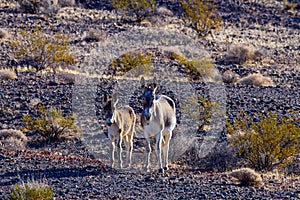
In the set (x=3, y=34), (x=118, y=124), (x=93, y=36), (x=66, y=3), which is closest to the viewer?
(x=118, y=124)

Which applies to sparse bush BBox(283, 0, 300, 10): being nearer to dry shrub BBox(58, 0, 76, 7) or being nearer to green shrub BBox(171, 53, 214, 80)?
dry shrub BBox(58, 0, 76, 7)

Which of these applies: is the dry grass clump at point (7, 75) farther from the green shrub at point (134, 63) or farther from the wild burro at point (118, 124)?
the wild burro at point (118, 124)

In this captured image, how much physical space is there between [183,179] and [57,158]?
10.8ft

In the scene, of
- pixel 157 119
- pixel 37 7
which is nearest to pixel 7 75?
pixel 157 119

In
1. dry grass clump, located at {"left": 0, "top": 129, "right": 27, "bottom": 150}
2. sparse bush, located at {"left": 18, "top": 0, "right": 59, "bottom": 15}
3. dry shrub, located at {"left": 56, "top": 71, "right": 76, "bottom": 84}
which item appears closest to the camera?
dry grass clump, located at {"left": 0, "top": 129, "right": 27, "bottom": 150}

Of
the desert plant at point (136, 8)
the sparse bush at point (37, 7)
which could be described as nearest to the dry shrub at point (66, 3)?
the sparse bush at point (37, 7)

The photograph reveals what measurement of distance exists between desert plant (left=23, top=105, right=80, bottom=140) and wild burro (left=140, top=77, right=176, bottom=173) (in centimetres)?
368

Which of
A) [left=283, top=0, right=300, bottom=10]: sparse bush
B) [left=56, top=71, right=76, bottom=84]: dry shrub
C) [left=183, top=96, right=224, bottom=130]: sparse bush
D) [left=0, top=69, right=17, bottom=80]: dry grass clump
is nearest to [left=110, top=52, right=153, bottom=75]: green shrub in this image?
[left=56, top=71, right=76, bottom=84]: dry shrub

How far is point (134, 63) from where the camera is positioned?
29.5m

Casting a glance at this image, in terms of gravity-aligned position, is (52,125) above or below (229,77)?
below

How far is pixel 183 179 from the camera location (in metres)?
14.8

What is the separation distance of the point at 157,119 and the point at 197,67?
1359 cm

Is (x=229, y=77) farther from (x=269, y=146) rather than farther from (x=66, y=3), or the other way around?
(x=66, y=3)

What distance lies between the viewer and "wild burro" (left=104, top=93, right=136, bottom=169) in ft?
51.2
